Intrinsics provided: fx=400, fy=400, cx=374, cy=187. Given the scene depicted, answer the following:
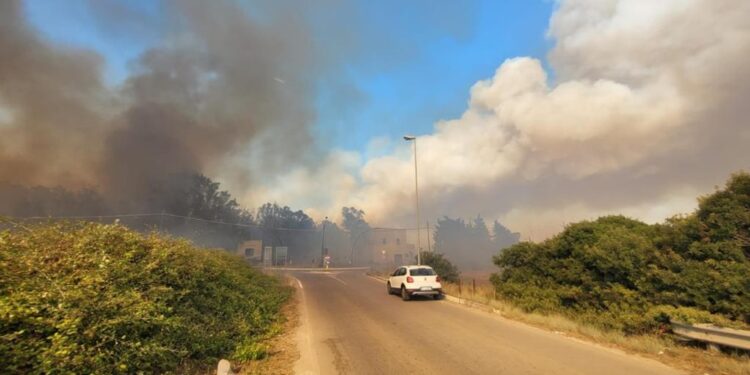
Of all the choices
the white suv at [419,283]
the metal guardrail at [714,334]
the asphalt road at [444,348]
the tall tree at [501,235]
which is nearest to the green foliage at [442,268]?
the white suv at [419,283]

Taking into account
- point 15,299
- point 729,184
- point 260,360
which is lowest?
point 260,360

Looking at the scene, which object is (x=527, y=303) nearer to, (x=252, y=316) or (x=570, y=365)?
(x=570, y=365)

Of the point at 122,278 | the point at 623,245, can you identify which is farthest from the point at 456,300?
the point at 122,278

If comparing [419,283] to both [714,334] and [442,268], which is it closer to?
[442,268]

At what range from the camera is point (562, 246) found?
1396 cm

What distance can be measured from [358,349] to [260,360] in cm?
198

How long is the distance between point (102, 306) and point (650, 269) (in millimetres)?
11669

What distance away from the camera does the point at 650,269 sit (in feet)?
33.6

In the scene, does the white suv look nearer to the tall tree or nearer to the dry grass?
the dry grass

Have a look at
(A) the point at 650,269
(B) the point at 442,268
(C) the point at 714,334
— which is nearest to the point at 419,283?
(A) the point at 650,269

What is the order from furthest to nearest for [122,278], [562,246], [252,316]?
[562,246] → [252,316] → [122,278]

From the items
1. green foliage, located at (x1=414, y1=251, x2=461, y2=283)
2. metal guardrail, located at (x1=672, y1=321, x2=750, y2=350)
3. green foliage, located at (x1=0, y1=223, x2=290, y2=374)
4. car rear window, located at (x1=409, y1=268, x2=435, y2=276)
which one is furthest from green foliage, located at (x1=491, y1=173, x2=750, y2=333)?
green foliage, located at (x1=414, y1=251, x2=461, y2=283)

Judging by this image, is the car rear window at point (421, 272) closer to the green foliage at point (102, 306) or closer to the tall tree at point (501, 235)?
the green foliage at point (102, 306)

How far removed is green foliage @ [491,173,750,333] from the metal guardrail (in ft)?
0.69
